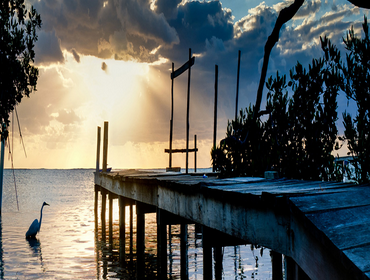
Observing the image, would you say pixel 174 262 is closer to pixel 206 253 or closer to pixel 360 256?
pixel 206 253

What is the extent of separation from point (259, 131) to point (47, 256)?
10.5 m

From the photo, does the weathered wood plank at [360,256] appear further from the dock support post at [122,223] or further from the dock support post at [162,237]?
the dock support post at [122,223]

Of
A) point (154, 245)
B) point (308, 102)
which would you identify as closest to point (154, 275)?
point (154, 245)

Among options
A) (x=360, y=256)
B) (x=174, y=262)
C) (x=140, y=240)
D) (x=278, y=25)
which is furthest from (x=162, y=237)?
(x=360, y=256)

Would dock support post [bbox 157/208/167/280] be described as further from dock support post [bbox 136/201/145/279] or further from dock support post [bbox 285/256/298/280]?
dock support post [bbox 285/256/298/280]

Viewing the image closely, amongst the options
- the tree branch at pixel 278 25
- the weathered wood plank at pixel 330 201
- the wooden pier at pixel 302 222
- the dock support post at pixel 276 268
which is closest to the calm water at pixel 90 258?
the dock support post at pixel 276 268

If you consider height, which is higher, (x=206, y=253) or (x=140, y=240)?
(x=206, y=253)

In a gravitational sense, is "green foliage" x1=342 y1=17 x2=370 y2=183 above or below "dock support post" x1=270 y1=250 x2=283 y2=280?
above

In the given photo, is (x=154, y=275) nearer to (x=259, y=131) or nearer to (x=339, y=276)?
(x=259, y=131)

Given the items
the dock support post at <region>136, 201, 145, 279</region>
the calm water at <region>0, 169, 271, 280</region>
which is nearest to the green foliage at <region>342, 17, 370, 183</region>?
the calm water at <region>0, 169, 271, 280</region>

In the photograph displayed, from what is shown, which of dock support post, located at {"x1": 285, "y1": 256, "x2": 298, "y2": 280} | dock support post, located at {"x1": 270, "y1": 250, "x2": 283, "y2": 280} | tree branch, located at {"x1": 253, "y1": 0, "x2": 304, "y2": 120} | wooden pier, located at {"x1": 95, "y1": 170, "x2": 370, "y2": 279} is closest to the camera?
wooden pier, located at {"x1": 95, "y1": 170, "x2": 370, "y2": 279}

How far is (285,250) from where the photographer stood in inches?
140

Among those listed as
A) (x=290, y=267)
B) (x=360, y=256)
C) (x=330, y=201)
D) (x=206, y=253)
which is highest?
(x=330, y=201)

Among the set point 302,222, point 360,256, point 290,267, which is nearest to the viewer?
point 360,256
